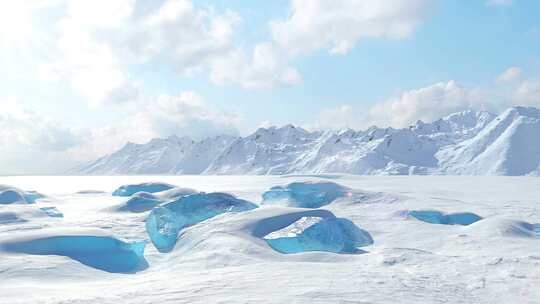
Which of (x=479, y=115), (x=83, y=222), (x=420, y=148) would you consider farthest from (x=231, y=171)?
(x=83, y=222)

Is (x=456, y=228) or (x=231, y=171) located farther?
(x=231, y=171)

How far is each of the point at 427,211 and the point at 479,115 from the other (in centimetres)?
19012

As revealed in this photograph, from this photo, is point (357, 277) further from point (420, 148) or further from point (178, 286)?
point (420, 148)

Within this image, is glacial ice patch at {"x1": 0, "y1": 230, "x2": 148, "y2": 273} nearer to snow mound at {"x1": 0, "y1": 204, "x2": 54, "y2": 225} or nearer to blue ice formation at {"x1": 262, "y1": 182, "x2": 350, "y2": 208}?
snow mound at {"x1": 0, "y1": 204, "x2": 54, "y2": 225}

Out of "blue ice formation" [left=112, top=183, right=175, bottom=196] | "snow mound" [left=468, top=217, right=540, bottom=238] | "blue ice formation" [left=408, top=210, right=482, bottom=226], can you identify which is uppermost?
"snow mound" [left=468, top=217, right=540, bottom=238]

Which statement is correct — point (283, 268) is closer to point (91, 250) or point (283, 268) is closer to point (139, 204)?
point (91, 250)

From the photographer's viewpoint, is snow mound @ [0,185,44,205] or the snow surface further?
snow mound @ [0,185,44,205]

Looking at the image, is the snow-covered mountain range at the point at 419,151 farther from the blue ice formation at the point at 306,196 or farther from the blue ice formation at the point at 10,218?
the blue ice formation at the point at 10,218

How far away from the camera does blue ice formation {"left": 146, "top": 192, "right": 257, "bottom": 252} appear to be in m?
13.2

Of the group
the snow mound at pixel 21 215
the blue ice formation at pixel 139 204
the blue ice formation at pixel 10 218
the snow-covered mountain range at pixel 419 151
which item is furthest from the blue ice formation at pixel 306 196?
the snow-covered mountain range at pixel 419 151

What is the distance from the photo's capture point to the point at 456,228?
45.9ft

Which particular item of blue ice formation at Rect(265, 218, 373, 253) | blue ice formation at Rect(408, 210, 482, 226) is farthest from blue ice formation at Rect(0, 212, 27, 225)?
blue ice formation at Rect(408, 210, 482, 226)

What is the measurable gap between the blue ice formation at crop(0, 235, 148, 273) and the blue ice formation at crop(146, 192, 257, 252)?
1826 millimetres

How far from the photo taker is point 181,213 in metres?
14.9
